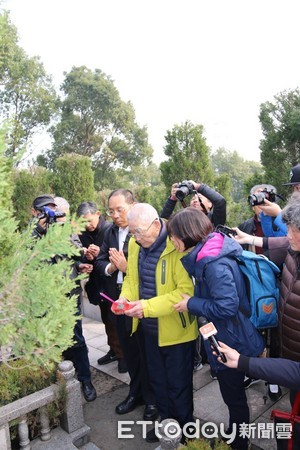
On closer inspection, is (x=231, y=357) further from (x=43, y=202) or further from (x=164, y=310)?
(x=43, y=202)

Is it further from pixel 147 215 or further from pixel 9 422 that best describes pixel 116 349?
pixel 147 215

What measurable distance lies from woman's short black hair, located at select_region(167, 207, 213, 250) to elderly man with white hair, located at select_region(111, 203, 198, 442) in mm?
302

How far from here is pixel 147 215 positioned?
97.6 inches

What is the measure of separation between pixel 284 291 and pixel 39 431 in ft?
7.64

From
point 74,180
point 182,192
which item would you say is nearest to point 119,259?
point 182,192

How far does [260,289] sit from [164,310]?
696 mm

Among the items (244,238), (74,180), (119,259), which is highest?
(74,180)

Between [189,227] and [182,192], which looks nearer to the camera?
[189,227]

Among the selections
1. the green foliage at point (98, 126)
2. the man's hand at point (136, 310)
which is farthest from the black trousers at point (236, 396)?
the green foliage at point (98, 126)

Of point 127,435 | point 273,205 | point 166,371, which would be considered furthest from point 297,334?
point 127,435

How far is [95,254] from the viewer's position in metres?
3.74

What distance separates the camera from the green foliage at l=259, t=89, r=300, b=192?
704 cm

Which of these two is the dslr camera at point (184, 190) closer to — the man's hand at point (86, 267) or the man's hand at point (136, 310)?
the man's hand at point (86, 267)

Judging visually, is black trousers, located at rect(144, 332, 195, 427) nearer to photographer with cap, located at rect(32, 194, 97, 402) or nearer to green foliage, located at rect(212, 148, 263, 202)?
photographer with cap, located at rect(32, 194, 97, 402)
